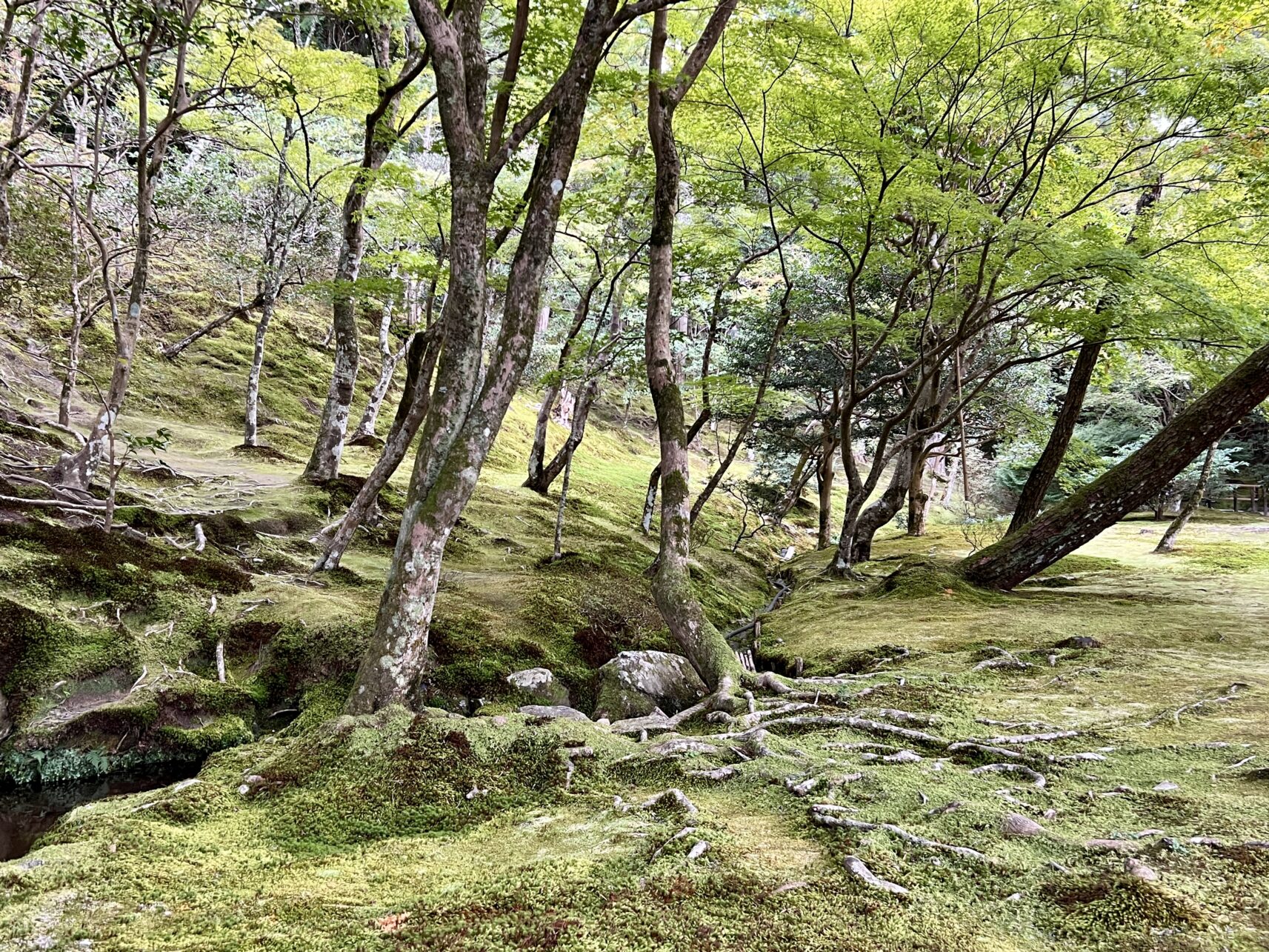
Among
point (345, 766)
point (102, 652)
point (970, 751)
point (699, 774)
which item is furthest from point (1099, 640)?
point (102, 652)

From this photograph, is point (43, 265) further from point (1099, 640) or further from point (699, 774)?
point (1099, 640)

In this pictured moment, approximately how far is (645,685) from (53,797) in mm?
4467

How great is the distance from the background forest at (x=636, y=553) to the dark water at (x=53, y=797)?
4 centimetres

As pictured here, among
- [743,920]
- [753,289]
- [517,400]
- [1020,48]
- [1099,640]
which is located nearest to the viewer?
[743,920]

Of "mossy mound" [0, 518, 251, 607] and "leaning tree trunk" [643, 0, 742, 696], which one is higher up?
"leaning tree trunk" [643, 0, 742, 696]

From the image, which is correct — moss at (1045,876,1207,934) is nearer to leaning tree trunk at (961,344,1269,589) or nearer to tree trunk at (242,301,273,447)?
leaning tree trunk at (961,344,1269,589)

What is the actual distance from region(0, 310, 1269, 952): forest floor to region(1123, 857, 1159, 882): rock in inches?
0.7

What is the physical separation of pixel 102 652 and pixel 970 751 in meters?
6.44

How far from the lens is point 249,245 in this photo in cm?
1673

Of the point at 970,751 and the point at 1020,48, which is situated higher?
the point at 1020,48

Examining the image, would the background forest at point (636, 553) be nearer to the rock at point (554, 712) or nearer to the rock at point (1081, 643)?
the rock at point (1081, 643)

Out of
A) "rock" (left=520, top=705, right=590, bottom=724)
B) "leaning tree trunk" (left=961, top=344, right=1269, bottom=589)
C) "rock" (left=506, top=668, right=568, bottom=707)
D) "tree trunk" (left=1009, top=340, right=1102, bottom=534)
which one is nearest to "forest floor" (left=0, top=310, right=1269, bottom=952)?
"rock" (left=506, top=668, right=568, bottom=707)

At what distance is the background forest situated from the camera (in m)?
2.60

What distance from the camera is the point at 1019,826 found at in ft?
8.96
